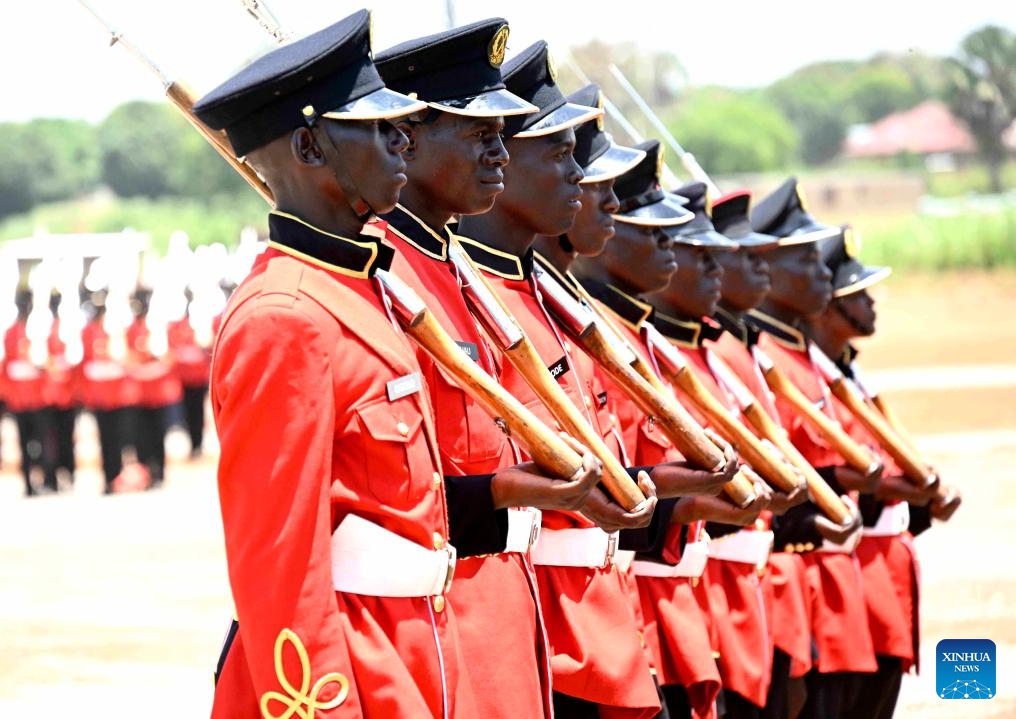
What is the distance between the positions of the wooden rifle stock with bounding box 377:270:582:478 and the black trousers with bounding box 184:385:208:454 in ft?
55.5

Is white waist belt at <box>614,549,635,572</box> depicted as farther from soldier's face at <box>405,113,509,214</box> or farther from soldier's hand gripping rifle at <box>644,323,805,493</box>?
soldier's face at <box>405,113,509,214</box>

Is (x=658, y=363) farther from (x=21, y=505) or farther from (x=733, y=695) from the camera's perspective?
(x=21, y=505)

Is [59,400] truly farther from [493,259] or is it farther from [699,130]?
[699,130]

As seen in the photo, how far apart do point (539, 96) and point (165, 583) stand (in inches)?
325

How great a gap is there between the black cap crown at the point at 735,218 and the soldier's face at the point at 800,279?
0.18m

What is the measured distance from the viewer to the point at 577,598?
4.76 m

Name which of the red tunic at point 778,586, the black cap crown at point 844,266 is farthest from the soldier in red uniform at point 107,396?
the red tunic at point 778,586

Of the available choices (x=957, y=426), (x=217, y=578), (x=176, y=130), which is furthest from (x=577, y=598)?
(x=176, y=130)

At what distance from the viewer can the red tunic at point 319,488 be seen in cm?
339

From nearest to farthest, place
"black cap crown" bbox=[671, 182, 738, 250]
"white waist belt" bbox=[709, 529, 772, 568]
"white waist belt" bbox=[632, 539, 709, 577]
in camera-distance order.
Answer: "white waist belt" bbox=[632, 539, 709, 577] → "white waist belt" bbox=[709, 529, 772, 568] → "black cap crown" bbox=[671, 182, 738, 250]

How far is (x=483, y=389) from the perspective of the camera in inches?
151

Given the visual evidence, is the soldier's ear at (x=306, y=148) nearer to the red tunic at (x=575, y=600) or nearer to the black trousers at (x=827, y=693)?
the red tunic at (x=575, y=600)

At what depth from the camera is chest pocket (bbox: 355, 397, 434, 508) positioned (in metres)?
3.54

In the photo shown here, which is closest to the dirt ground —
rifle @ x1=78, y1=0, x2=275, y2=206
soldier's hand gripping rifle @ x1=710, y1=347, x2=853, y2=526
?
soldier's hand gripping rifle @ x1=710, y1=347, x2=853, y2=526
